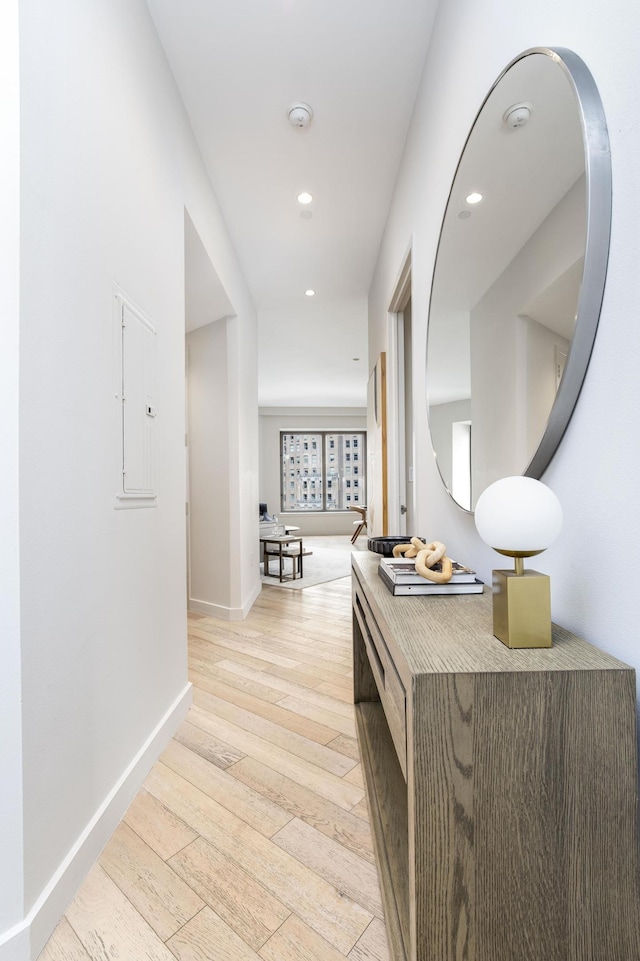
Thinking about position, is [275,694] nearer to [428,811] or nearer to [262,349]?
[428,811]

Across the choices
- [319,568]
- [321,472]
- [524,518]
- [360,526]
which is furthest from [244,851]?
[321,472]

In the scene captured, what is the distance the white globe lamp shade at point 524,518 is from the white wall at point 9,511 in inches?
37.0

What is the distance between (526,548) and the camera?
736mm

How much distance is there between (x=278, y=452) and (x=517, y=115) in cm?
871

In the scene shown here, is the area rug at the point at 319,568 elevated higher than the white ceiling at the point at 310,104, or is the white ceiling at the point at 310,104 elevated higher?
the white ceiling at the point at 310,104

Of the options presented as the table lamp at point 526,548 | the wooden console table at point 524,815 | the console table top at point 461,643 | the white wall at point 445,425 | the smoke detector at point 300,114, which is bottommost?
the wooden console table at point 524,815

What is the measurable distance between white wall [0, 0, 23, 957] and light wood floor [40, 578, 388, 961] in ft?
0.86

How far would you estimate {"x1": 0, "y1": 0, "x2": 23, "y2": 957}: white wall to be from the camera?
92 cm

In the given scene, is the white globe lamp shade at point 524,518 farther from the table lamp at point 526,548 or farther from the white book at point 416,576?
the white book at point 416,576

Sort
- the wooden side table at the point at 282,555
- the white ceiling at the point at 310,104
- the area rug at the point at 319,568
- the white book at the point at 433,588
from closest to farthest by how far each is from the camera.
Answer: the white book at the point at 433,588
the white ceiling at the point at 310,104
the area rug at the point at 319,568
the wooden side table at the point at 282,555

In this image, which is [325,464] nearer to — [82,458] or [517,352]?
[82,458]

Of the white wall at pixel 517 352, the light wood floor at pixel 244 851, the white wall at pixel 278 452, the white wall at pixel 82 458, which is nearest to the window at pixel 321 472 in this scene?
the white wall at pixel 278 452

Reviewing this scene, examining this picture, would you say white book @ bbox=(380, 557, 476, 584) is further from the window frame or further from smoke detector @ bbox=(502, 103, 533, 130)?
the window frame

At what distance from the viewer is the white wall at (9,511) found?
915 millimetres
